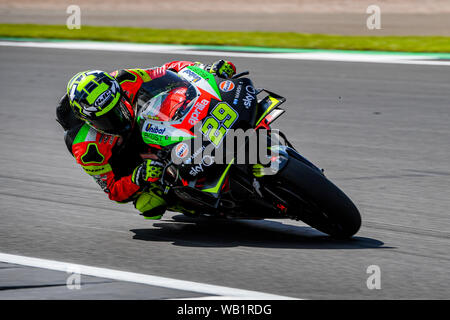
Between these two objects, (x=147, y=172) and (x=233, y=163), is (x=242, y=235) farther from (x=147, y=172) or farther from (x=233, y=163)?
(x=147, y=172)

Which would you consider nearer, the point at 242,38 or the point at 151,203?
the point at 151,203

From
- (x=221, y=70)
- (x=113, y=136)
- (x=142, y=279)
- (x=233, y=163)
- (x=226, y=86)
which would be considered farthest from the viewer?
(x=221, y=70)

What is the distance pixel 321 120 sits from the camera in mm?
11586

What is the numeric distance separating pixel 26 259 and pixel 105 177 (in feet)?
2.69

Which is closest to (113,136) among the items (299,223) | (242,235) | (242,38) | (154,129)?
(154,129)

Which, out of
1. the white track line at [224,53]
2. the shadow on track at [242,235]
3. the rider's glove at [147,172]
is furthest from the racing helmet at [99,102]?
the white track line at [224,53]

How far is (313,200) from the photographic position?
228 inches

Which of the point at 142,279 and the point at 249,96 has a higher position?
the point at 249,96

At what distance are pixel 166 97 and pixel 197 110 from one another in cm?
31

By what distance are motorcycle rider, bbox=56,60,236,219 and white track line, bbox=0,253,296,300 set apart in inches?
29.6

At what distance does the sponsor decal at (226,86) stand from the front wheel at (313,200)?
24.8 inches

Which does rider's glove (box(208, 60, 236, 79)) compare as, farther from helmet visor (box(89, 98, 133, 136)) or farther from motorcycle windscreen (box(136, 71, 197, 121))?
helmet visor (box(89, 98, 133, 136))

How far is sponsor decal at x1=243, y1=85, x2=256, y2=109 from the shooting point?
5.78 metres

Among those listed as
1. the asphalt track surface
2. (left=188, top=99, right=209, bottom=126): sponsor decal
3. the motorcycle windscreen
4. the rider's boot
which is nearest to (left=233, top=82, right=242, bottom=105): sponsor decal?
(left=188, top=99, right=209, bottom=126): sponsor decal
